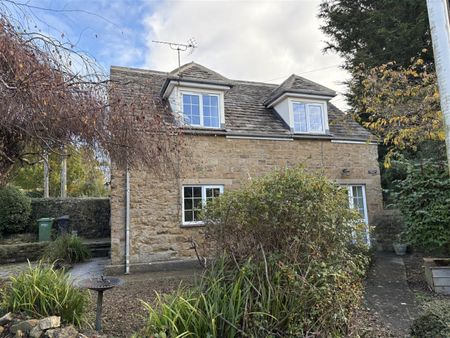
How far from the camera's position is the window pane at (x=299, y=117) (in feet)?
40.4

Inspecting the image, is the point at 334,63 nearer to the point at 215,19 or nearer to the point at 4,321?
the point at 215,19

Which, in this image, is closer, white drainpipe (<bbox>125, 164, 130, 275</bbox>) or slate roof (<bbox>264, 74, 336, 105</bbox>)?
white drainpipe (<bbox>125, 164, 130, 275</bbox>)

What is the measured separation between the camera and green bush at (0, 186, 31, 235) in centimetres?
1396

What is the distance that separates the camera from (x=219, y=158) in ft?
35.5

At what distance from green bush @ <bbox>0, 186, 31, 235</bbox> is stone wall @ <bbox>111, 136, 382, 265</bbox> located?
7814 millimetres

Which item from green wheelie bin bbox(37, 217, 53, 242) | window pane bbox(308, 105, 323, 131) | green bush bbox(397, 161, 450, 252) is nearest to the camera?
green bush bbox(397, 161, 450, 252)

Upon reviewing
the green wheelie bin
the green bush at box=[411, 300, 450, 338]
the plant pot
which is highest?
the green wheelie bin

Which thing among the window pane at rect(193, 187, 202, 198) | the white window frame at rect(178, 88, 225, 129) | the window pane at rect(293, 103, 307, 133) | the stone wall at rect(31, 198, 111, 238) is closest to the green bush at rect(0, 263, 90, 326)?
the window pane at rect(193, 187, 202, 198)

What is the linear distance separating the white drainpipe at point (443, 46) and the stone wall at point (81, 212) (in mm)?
15818

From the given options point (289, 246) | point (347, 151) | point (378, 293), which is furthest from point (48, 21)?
point (347, 151)

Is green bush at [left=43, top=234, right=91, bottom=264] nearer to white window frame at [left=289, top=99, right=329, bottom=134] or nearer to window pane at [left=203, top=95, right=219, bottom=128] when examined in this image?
window pane at [left=203, top=95, right=219, bottom=128]

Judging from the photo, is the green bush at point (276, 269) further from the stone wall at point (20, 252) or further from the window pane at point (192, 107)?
the stone wall at point (20, 252)

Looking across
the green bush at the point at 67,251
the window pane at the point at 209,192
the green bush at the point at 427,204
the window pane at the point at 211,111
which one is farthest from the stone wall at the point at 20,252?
the green bush at the point at 427,204

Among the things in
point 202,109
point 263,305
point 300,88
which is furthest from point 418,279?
point 202,109
